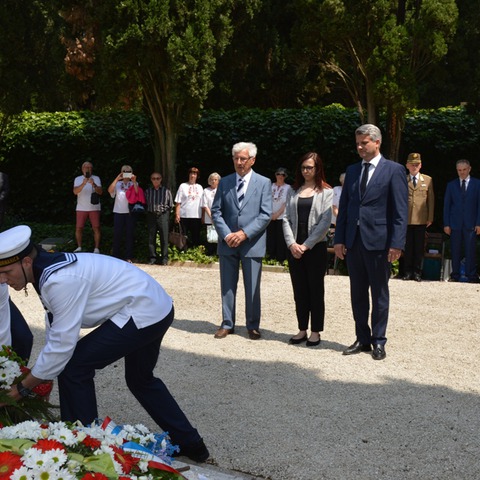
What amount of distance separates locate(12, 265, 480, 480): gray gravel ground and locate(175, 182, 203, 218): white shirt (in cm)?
514

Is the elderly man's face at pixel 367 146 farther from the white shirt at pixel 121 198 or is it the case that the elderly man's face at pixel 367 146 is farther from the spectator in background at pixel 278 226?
the white shirt at pixel 121 198

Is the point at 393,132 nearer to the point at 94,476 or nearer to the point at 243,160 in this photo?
the point at 243,160

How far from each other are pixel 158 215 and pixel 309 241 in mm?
7026

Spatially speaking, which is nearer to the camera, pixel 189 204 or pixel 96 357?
pixel 96 357

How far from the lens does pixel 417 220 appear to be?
40.5 feet

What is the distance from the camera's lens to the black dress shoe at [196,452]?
4.52 m

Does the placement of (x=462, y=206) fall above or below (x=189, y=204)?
above

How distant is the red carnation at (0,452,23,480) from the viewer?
2460mm

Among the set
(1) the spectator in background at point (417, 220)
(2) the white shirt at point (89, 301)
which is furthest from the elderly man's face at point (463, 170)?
(2) the white shirt at point (89, 301)

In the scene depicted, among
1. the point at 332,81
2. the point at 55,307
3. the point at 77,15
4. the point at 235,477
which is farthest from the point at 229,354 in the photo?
the point at 332,81

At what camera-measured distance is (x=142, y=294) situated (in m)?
4.10

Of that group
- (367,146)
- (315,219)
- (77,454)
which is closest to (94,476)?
(77,454)

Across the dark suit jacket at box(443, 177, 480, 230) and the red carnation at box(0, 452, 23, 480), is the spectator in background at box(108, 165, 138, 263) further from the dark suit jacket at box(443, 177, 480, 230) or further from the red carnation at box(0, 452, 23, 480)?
the red carnation at box(0, 452, 23, 480)

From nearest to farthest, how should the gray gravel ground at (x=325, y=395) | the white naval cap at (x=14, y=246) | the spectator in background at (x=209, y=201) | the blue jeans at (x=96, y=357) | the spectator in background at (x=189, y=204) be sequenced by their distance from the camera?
the white naval cap at (x=14, y=246) < the blue jeans at (x=96, y=357) < the gray gravel ground at (x=325, y=395) < the spectator in background at (x=209, y=201) < the spectator in background at (x=189, y=204)
